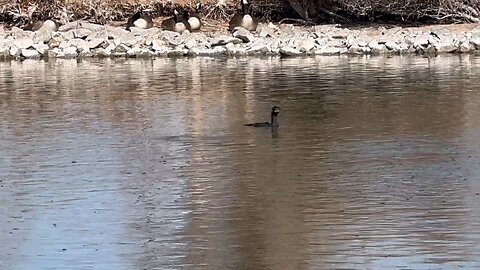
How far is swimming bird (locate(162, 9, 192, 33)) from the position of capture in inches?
1342

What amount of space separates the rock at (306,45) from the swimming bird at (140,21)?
20.4 feet

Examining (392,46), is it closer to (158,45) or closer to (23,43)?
(158,45)

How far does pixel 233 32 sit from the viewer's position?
32969mm

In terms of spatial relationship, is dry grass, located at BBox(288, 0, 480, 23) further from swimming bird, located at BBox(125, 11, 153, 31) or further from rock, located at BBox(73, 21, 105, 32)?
rock, located at BBox(73, 21, 105, 32)

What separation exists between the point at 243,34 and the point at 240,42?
25.4 inches

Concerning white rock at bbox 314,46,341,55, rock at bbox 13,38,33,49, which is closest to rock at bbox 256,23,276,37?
white rock at bbox 314,46,341,55

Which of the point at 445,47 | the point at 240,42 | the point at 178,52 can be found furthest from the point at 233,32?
the point at 445,47

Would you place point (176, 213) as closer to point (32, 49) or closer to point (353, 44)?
point (353, 44)

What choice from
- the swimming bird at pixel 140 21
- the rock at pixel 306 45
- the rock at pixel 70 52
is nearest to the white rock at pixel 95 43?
the rock at pixel 70 52

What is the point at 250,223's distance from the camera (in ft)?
32.0

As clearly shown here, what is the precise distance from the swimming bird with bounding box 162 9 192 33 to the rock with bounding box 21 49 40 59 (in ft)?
15.0

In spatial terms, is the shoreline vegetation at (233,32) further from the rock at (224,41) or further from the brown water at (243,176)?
the brown water at (243,176)

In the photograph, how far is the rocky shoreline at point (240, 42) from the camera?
29.5 metres

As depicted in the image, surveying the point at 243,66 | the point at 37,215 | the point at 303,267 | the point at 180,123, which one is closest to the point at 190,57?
the point at 243,66
